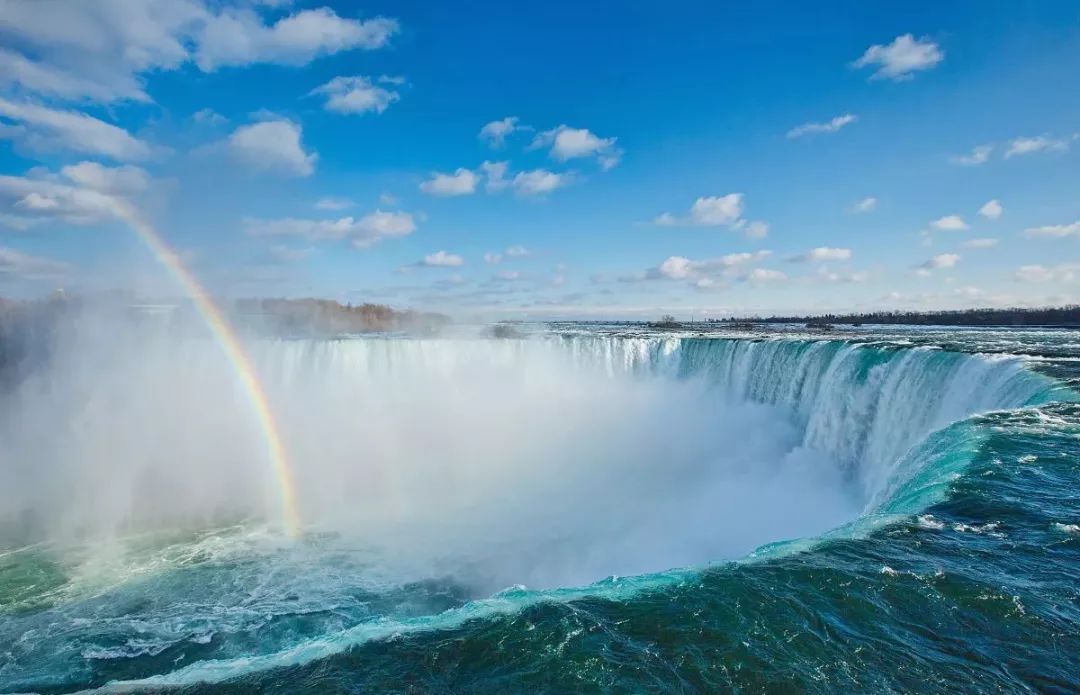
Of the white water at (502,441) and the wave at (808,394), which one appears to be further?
the white water at (502,441)

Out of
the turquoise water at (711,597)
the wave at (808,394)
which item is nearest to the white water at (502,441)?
the wave at (808,394)

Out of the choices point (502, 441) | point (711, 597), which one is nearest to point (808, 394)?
point (502, 441)

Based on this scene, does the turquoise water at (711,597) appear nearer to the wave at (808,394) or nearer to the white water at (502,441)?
the wave at (808,394)

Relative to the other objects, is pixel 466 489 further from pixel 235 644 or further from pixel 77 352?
pixel 77 352

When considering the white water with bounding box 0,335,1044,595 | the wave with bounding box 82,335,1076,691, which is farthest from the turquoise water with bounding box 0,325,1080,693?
the white water with bounding box 0,335,1044,595

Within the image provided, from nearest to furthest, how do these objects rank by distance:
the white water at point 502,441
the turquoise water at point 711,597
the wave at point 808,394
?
the turquoise water at point 711,597 < the wave at point 808,394 < the white water at point 502,441

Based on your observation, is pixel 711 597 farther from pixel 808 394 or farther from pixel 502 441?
pixel 502 441

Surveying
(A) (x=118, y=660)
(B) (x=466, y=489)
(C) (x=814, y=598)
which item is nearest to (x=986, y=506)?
(C) (x=814, y=598)
